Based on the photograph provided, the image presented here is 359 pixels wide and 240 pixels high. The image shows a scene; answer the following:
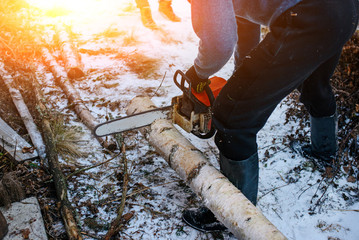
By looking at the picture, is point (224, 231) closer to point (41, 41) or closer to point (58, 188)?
point (58, 188)

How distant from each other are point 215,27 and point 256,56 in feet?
0.84

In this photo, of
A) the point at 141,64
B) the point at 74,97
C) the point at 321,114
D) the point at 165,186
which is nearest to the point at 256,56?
the point at 321,114

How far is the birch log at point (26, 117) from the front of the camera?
239 centimetres

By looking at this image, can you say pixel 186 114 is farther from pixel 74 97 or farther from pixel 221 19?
pixel 74 97

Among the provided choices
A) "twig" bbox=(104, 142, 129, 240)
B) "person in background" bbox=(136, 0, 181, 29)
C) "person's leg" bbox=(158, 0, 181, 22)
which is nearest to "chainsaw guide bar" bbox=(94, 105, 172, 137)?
"twig" bbox=(104, 142, 129, 240)

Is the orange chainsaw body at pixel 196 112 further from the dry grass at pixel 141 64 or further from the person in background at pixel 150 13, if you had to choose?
the person in background at pixel 150 13

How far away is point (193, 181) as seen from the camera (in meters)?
1.75

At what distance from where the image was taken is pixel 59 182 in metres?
2.00

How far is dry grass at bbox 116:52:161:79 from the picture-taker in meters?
3.82

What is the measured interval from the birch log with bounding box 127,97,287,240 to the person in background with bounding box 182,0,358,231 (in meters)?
0.14

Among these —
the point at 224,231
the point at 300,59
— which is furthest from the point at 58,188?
the point at 300,59

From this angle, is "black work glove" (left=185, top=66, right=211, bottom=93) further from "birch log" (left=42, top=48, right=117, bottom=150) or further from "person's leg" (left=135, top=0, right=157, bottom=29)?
"person's leg" (left=135, top=0, right=157, bottom=29)

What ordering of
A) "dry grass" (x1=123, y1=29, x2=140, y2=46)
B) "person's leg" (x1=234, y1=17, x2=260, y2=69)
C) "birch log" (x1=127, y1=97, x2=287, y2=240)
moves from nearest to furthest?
1. "birch log" (x1=127, y1=97, x2=287, y2=240)
2. "person's leg" (x1=234, y1=17, x2=260, y2=69)
3. "dry grass" (x1=123, y1=29, x2=140, y2=46)

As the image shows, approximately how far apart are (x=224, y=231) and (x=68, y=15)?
5471 millimetres
